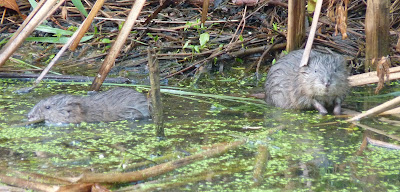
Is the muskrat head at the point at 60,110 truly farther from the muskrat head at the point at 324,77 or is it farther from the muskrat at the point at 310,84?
the muskrat head at the point at 324,77

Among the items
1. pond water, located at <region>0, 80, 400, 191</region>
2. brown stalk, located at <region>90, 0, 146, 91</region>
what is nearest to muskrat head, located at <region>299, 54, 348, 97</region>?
pond water, located at <region>0, 80, 400, 191</region>

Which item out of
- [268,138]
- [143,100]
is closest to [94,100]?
[143,100]

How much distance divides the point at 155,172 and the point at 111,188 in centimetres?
29

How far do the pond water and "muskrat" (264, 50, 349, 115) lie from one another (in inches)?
5.8

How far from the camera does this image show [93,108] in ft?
17.1

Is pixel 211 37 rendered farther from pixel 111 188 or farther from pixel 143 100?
pixel 111 188

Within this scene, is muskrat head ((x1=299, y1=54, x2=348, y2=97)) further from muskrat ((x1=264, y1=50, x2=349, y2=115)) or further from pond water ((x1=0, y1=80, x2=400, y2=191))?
pond water ((x1=0, y1=80, x2=400, y2=191))

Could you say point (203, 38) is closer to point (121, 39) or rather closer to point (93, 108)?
point (121, 39)

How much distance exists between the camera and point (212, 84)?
21.2 feet

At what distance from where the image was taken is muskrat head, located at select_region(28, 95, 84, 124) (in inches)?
199

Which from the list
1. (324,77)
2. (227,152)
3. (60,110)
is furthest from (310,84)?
(60,110)

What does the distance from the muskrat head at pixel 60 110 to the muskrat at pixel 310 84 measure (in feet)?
5.98

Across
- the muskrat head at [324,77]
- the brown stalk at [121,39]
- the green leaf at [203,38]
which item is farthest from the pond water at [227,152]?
the green leaf at [203,38]

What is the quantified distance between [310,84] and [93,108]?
1.97 metres
